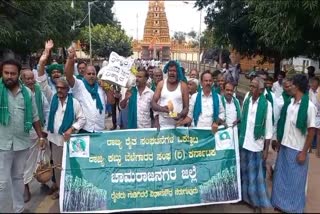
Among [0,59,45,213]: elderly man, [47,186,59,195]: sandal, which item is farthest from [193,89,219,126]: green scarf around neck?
[47,186,59,195]: sandal

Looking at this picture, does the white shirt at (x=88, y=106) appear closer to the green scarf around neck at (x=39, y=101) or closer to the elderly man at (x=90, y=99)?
the elderly man at (x=90, y=99)

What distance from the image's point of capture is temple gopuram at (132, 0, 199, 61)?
258 ft

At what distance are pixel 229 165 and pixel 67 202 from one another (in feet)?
6.12

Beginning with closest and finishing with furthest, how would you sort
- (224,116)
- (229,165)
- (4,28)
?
(229,165) < (224,116) < (4,28)

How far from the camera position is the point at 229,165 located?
476cm

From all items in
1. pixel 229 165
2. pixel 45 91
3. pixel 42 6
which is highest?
pixel 42 6

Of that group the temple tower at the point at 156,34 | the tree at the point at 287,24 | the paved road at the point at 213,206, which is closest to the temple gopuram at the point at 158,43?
the temple tower at the point at 156,34

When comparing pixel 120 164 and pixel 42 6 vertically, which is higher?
pixel 42 6

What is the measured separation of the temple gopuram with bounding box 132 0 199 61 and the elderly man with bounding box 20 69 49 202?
71.5 m

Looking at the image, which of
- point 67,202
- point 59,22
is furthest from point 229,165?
point 59,22

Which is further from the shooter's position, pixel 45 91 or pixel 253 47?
pixel 253 47

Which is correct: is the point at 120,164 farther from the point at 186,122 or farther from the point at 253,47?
the point at 253,47

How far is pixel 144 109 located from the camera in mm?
5195

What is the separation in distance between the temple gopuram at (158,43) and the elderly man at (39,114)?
7150 centimetres
